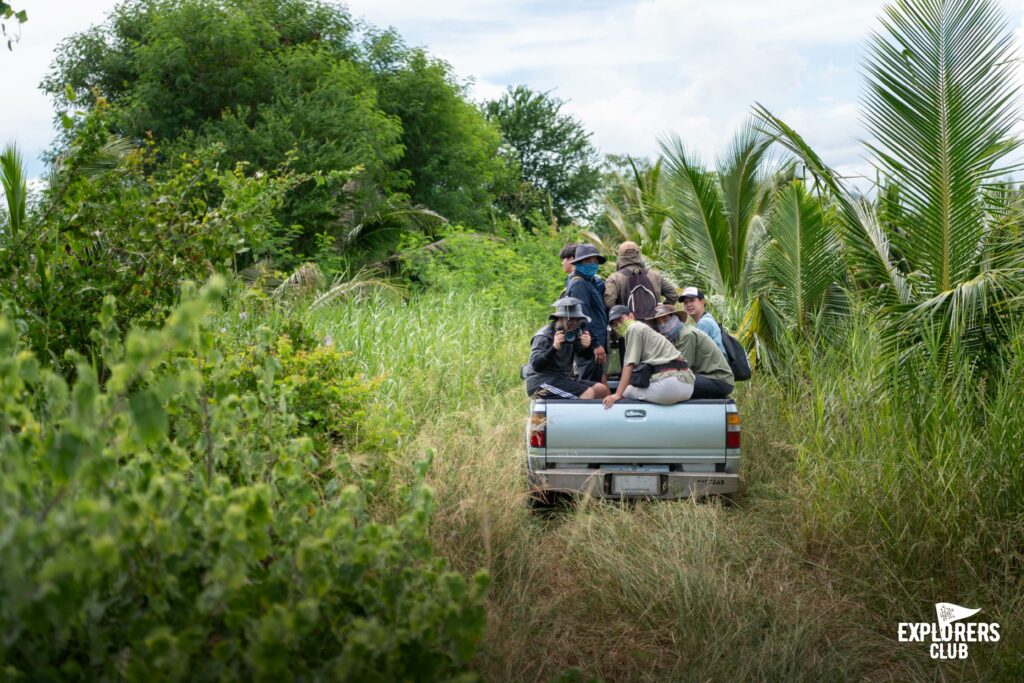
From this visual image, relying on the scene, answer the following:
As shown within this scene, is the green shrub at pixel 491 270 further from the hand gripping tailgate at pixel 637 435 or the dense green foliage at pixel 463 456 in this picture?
the hand gripping tailgate at pixel 637 435

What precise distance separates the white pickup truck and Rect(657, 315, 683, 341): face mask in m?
1.19

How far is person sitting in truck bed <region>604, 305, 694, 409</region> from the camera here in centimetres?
730

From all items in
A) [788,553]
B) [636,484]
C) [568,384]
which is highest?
[568,384]

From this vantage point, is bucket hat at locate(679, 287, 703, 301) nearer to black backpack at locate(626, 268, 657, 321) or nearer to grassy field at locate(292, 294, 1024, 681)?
black backpack at locate(626, 268, 657, 321)

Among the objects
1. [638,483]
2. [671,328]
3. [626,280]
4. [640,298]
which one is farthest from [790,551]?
[626,280]

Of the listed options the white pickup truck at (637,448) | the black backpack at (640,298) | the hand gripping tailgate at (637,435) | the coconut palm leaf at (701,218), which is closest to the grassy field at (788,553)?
the white pickup truck at (637,448)

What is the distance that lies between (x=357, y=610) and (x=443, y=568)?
27 cm

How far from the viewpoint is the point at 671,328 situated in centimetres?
830

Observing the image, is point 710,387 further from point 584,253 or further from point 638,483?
point 584,253

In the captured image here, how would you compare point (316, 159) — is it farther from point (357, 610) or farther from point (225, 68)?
point (357, 610)

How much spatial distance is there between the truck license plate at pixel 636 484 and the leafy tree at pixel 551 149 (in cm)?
4826

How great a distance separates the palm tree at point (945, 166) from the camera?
6754 mm

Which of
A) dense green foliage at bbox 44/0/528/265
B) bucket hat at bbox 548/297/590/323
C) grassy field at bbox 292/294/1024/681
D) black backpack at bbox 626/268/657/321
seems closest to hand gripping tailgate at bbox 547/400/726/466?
grassy field at bbox 292/294/1024/681

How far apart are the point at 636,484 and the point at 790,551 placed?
149 cm
